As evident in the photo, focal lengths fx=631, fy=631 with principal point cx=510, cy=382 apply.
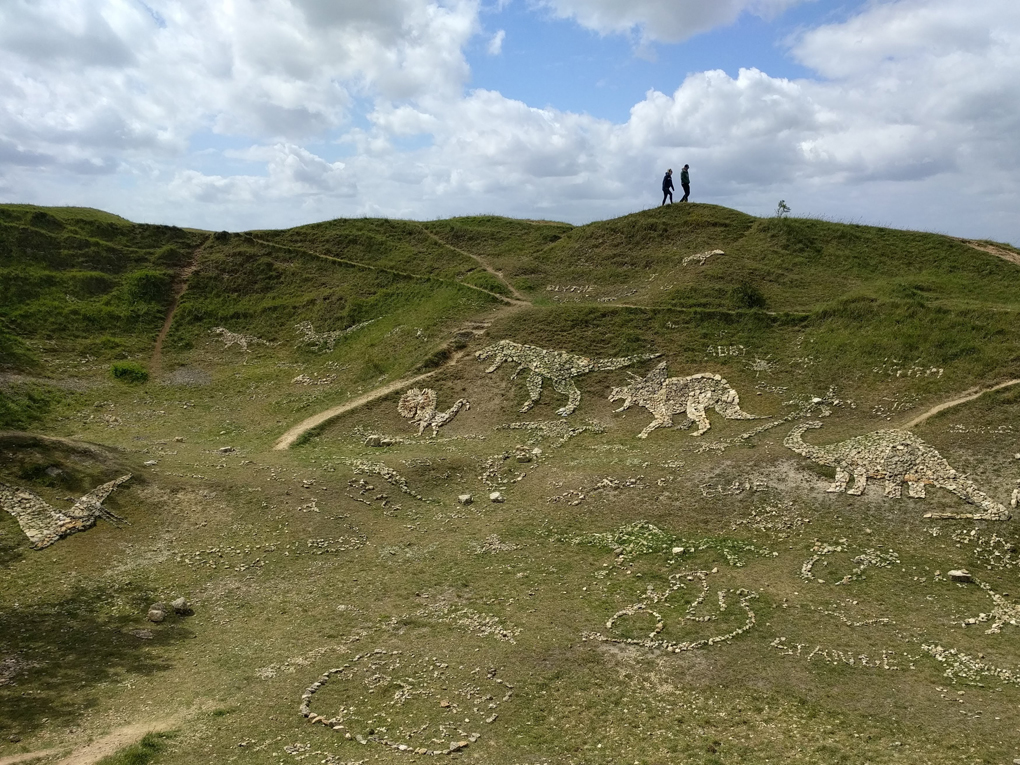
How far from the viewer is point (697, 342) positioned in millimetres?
32188

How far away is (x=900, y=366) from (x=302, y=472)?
82.9 ft

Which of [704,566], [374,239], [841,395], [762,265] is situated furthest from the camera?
[374,239]

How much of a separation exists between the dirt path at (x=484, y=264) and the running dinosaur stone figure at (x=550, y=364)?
8.00 m

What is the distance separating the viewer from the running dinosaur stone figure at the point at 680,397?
27047mm

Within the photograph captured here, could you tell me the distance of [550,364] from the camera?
32.2 m

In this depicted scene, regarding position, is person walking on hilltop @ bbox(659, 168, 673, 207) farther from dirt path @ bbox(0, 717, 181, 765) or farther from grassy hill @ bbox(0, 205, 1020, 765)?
dirt path @ bbox(0, 717, 181, 765)

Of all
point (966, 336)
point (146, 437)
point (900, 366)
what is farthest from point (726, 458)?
point (146, 437)

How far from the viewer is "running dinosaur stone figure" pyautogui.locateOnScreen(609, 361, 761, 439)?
2705cm

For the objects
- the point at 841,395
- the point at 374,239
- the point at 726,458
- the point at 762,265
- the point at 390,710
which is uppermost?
the point at 374,239

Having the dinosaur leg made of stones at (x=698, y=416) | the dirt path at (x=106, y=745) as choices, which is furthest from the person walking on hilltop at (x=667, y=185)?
the dirt path at (x=106, y=745)

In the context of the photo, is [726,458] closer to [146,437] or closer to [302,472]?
[302,472]

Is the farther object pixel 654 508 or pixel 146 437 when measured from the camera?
pixel 146 437

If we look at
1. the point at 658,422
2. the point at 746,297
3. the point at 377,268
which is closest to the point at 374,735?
the point at 658,422

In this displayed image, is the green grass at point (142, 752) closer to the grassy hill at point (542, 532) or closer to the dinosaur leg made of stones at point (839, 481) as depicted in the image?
the grassy hill at point (542, 532)
